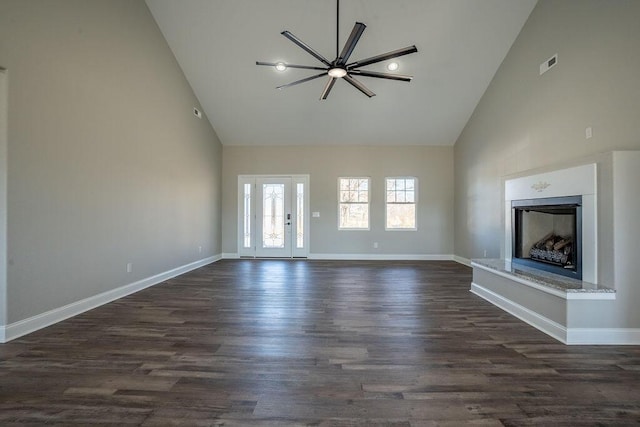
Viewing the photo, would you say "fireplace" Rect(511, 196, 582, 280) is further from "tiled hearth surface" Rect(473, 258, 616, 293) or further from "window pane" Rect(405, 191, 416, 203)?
"window pane" Rect(405, 191, 416, 203)

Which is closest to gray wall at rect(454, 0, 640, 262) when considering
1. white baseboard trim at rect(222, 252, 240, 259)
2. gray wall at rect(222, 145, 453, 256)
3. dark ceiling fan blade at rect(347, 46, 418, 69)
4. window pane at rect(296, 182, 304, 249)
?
gray wall at rect(222, 145, 453, 256)

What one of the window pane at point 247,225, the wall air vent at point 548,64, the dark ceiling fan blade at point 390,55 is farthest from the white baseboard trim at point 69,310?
the wall air vent at point 548,64

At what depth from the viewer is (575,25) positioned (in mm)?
3453

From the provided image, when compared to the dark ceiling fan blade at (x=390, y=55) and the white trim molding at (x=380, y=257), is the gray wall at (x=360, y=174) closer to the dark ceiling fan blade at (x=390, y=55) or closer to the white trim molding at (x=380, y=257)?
the white trim molding at (x=380, y=257)

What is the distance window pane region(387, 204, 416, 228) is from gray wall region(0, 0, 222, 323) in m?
4.79

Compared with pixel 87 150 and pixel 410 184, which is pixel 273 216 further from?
→ pixel 87 150

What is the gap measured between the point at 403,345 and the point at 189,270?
4.56 metres

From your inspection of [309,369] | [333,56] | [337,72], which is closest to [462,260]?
[333,56]

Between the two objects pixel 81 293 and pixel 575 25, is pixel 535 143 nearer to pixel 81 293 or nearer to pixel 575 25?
pixel 575 25

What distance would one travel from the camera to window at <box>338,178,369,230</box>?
7500mm

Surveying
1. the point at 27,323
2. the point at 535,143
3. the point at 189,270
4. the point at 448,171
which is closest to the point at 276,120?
the point at 189,270

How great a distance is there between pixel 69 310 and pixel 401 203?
6.50 m

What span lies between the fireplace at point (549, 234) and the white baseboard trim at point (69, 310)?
508cm

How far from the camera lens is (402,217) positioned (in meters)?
7.45
